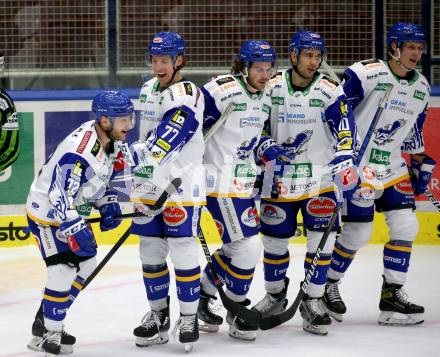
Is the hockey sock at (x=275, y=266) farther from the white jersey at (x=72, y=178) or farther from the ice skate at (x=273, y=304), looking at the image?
the white jersey at (x=72, y=178)

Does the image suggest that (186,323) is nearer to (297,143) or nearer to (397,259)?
(297,143)

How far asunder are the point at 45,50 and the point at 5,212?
44.0 inches

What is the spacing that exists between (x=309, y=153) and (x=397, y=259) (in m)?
0.69

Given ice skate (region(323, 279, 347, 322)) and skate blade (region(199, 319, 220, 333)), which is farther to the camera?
ice skate (region(323, 279, 347, 322))

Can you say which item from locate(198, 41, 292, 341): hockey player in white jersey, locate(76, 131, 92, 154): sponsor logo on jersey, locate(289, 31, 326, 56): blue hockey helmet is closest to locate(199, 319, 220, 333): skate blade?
locate(198, 41, 292, 341): hockey player in white jersey

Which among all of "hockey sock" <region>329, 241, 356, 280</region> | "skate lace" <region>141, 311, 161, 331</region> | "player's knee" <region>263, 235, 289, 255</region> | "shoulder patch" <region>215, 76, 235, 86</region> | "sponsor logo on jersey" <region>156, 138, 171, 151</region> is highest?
"shoulder patch" <region>215, 76, 235, 86</region>

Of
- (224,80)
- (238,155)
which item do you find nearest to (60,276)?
(238,155)

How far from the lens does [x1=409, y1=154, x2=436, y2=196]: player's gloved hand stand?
5.87 metres

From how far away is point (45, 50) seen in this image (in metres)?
7.88

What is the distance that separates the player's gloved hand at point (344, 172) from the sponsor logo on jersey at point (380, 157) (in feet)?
1.40

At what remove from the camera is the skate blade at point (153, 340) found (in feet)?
16.9

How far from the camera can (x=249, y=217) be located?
5.26m

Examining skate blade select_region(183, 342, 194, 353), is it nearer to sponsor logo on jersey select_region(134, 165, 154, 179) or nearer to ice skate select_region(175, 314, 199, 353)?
ice skate select_region(175, 314, 199, 353)

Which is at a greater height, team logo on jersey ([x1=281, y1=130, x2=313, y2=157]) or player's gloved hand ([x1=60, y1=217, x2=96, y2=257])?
team logo on jersey ([x1=281, y1=130, x2=313, y2=157])
